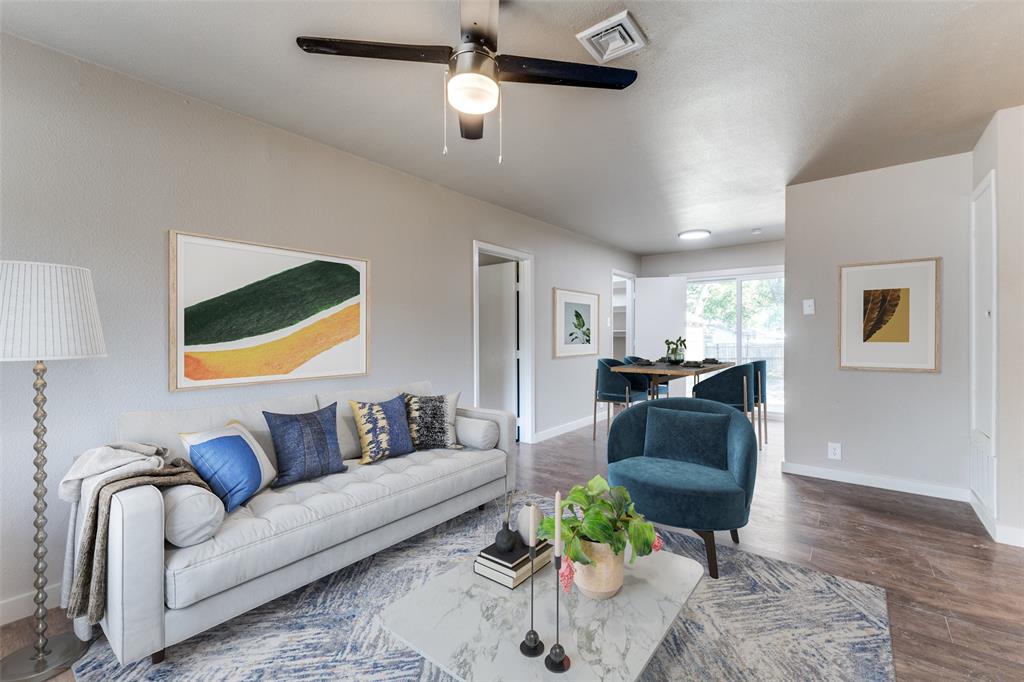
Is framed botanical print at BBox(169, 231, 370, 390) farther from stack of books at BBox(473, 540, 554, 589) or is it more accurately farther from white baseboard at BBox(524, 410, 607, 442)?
white baseboard at BBox(524, 410, 607, 442)

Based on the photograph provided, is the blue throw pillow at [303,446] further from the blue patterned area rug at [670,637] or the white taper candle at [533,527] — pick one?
the white taper candle at [533,527]

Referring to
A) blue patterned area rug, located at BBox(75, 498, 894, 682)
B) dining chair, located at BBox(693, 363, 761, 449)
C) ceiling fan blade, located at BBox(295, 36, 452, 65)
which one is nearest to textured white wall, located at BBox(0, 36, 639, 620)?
blue patterned area rug, located at BBox(75, 498, 894, 682)

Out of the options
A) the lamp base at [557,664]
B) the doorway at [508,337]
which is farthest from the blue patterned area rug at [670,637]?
the doorway at [508,337]

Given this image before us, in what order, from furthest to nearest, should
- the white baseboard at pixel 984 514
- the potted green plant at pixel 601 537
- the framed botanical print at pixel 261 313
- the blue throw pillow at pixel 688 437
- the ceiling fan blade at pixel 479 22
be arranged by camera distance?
the white baseboard at pixel 984 514, the blue throw pillow at pixel 688 437, the framed botanical print at pixel 261 313, the ceiling fan blade at pixel 479 22, the potted green plant at pixel 601 537

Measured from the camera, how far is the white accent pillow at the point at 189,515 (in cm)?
168

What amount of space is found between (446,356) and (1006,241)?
3803 mm

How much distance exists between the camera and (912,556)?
2479mm

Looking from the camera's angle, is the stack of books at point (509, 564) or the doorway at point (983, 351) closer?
the stack of books at point (509, 564)

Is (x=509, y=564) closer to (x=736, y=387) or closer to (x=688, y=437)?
(x=688, y=437)

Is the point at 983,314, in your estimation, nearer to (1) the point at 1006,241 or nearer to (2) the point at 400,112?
(1) the point at 1006,241

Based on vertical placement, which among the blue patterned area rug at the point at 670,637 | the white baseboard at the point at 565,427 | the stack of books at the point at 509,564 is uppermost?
the stack of books at the point at 509,564

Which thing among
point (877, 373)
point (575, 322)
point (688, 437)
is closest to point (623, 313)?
point (575, 322)

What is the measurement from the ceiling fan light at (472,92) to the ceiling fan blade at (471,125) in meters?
0.19

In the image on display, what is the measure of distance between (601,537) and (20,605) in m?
2.56
